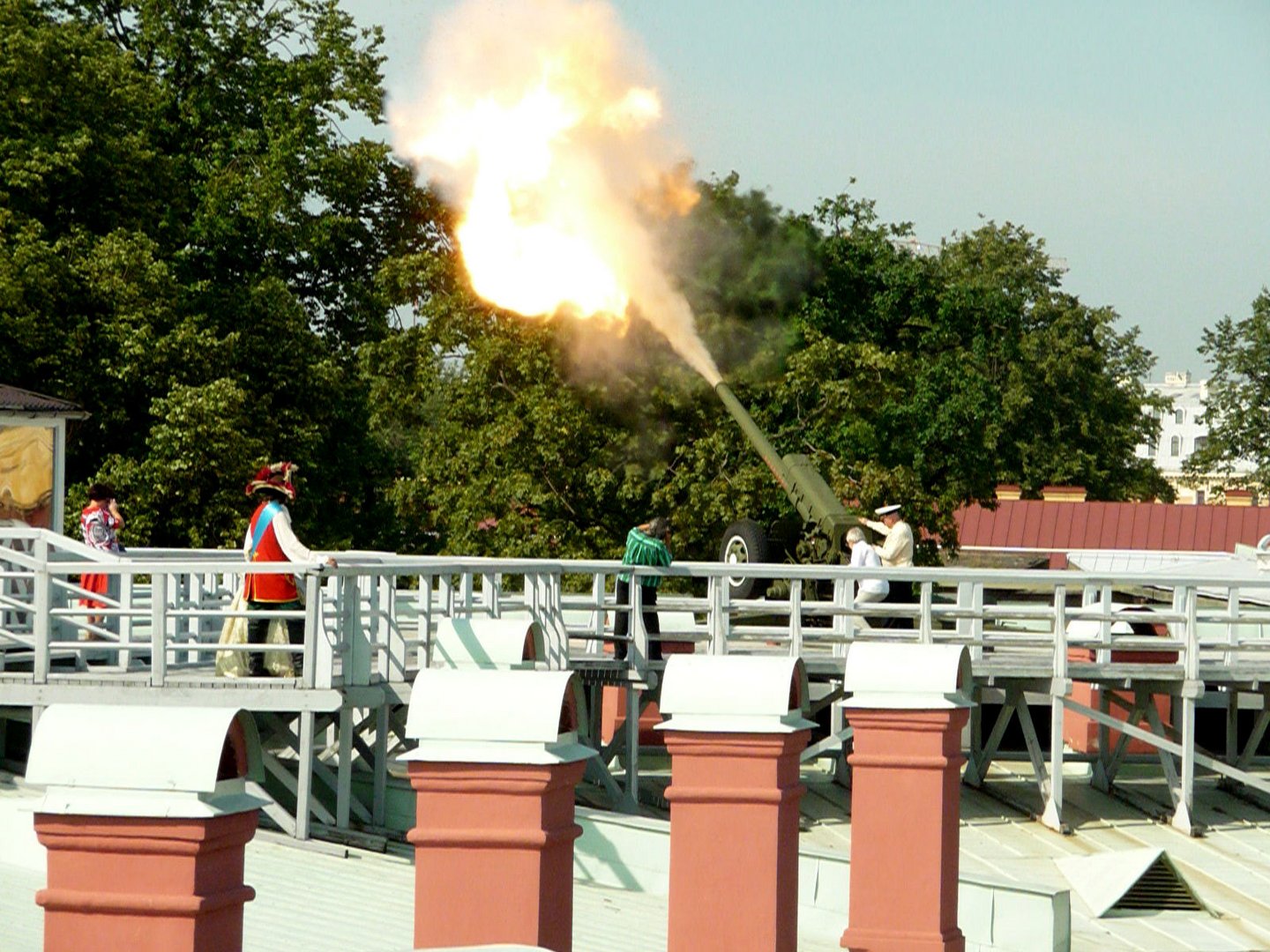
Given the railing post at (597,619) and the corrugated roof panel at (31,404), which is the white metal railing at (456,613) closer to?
the railing post at (597,619)

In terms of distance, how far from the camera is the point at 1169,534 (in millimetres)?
58594

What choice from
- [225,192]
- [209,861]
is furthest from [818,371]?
[209,861]

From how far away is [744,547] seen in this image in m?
27.0

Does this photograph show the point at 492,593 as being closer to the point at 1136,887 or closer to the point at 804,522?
the point at 1136,887

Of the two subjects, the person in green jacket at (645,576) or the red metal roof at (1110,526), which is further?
the red metal roof at (1110,526)

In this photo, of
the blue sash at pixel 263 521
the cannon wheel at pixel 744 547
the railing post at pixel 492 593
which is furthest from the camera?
the cannon wheel at pixel 744 547

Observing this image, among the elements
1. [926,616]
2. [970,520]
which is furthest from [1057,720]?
[970,520]

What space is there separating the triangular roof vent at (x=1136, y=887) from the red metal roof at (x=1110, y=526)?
40.8 m

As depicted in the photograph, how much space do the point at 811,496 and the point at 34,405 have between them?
33.6 ft

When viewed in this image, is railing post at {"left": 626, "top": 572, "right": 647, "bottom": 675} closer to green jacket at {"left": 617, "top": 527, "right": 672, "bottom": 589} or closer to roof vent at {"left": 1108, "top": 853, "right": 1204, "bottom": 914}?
green jacket at {"left": 617, "top": 527, "right": 672, "bottom": 589}

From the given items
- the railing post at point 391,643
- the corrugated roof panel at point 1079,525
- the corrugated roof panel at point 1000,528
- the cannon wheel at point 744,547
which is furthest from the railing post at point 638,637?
the corrugated roof panel at point 1000,528

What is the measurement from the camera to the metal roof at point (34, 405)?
66.5 feet

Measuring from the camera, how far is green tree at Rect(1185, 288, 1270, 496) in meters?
75.4

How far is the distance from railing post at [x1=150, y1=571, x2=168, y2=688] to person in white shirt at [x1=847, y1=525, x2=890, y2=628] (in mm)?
7216
